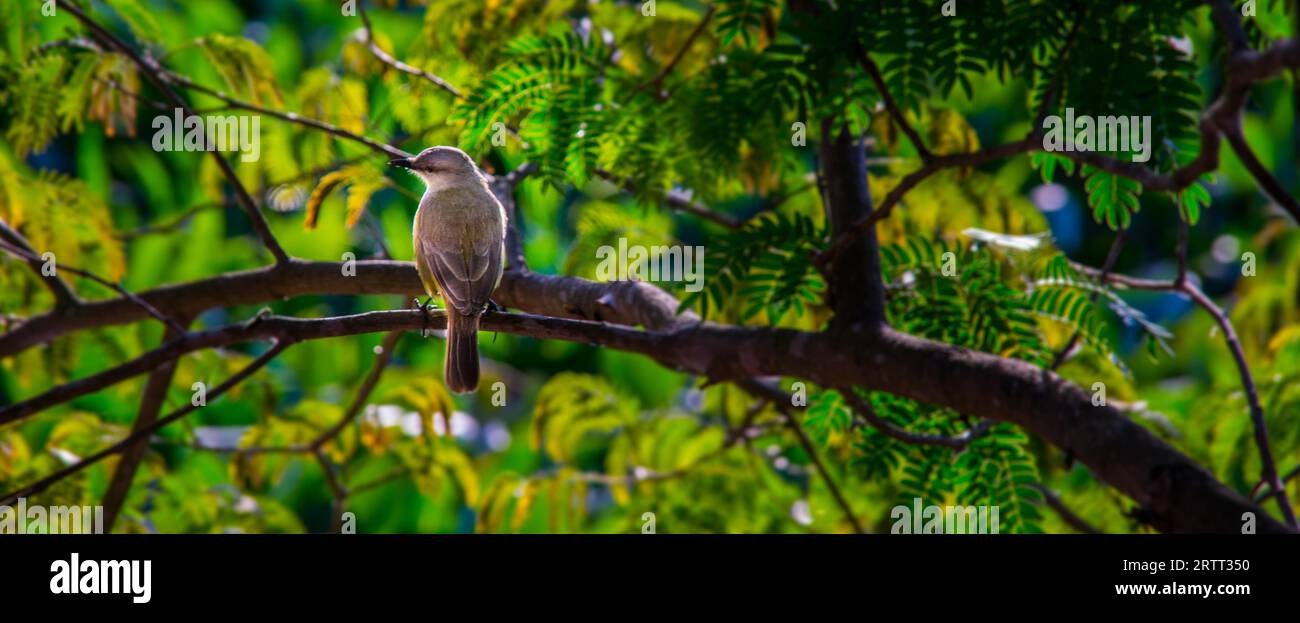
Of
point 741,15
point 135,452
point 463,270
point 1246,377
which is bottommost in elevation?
point 135,452

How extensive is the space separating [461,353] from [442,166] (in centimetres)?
45

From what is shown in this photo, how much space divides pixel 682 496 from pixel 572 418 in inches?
27.0

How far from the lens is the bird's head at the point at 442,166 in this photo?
2701 millimetres

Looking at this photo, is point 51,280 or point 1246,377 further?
point 51,280

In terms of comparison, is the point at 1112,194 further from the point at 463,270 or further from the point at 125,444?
the point at 125,444

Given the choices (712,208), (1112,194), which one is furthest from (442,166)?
(712,208)

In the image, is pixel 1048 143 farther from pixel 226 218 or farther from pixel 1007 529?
pixel 226 218

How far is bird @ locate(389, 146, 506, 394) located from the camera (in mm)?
2619

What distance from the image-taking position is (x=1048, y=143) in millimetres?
3027

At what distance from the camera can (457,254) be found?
2.62m

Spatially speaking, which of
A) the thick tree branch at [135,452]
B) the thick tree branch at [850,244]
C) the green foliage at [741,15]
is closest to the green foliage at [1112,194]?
the thick tree branch at [850,244]

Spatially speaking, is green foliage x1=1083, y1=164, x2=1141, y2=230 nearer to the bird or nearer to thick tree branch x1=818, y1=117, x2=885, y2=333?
thick tree branch x1=818, y1=117, x2=885, y2=333

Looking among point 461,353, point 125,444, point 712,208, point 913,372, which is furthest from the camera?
point 712,208

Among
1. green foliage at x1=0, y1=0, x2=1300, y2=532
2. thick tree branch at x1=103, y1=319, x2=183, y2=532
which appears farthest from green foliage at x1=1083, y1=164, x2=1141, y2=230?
thick tree branch at x1=103, y1=319, x2=183, y2=532
